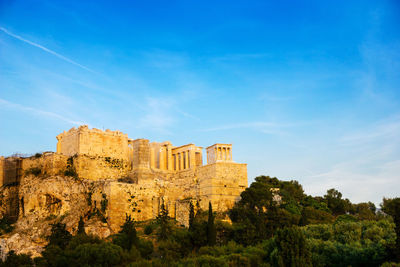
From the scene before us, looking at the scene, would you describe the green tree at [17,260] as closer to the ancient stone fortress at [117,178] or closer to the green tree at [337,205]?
the ancient stone fortress at [117,178]

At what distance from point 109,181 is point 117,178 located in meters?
4.22

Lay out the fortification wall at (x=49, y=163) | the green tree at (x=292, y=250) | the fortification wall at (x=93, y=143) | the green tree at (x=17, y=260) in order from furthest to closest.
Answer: the fortification wall at (x=93, y=143)
the fortification wall at (x=49, y=163)
the green tree at (x=17, y=260)
the green tree at (x=292, y=250)

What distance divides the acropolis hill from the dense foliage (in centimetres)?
153

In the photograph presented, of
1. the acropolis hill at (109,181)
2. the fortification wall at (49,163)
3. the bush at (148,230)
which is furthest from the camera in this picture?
the fortification wall at (49,163)

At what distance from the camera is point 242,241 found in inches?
1446

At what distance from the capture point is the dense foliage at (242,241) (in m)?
27.3

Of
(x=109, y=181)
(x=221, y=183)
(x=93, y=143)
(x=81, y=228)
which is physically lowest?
(x=81, y=228)

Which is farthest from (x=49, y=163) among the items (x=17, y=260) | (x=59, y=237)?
(x=17, y=260)

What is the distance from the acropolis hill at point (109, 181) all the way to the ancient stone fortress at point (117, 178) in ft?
0.29

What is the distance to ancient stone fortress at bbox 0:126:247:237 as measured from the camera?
40.6 m

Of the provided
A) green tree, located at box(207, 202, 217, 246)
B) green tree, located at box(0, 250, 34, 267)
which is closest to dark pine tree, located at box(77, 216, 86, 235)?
green tree, located at box(0, 250, 34, 267)

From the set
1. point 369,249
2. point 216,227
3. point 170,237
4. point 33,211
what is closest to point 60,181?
point 33,211

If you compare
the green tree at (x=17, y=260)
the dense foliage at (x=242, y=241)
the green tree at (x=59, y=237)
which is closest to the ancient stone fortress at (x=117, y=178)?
the dense foliage at (x=242, y=241)

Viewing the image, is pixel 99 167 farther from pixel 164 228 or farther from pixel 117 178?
pixel 164 228
